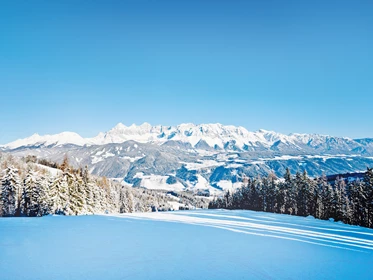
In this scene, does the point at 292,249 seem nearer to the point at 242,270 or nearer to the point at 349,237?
the point at 242,270

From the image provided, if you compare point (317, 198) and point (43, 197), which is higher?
point (317, 198)

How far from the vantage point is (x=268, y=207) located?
6041cm

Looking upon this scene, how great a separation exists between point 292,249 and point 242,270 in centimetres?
400

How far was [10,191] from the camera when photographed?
1597 inches

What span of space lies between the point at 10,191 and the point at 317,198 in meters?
55.0

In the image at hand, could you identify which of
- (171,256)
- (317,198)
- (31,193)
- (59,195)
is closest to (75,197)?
(59,195)

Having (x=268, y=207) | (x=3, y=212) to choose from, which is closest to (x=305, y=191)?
(x=268, y=207)

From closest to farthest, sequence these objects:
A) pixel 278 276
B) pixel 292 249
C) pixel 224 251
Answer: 1. pixel 278 276
2. pixel 224 251
3. pixel 292 249

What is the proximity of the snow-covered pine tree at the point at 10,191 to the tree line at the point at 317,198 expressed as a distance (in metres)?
49.8

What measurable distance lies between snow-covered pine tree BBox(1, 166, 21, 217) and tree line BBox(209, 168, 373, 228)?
4980cm

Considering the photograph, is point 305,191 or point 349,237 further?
point 305,191

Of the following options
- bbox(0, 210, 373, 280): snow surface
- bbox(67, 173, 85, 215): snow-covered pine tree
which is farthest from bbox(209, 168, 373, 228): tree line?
bbox(67, 173, 85, 215): snow-covered pine tree

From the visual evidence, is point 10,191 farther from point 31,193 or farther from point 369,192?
point 369,192

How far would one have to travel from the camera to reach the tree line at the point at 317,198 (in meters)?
45.4
